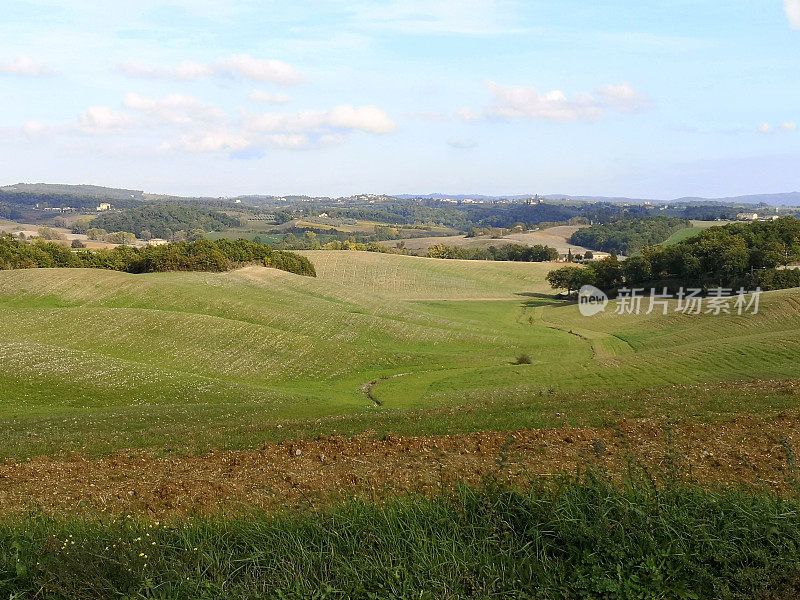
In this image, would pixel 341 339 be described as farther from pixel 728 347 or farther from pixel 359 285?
pixel 359 285

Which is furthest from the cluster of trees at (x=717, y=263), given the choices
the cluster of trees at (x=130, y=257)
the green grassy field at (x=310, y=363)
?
the cluster of trees at (x=130, y=257)

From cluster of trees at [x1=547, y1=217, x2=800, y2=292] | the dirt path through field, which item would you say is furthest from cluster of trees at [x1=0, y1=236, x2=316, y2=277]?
the dirt path through field

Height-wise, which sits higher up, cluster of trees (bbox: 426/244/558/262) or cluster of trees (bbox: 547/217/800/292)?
cluster of trees (bbox: 547/217/800/292)

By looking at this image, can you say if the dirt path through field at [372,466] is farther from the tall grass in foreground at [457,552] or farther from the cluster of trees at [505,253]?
the cluster of trees at [505,253]

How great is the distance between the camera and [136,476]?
1223cm

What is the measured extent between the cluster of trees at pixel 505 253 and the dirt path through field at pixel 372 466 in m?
169

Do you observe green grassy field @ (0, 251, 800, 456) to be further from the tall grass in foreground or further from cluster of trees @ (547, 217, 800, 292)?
cluster of trees @ (547, 217, 800, 292)

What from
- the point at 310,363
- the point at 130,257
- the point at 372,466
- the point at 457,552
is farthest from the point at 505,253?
the point at 457,552

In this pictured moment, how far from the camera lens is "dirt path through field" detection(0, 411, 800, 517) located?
936cm

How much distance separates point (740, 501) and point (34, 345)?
A: 4278 cm

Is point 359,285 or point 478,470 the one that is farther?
point 359,285

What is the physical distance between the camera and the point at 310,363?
47000 mm

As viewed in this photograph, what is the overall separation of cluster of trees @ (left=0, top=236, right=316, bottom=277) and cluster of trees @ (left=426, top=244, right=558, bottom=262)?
8688cm

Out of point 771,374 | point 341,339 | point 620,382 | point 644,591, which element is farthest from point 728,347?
point 644,591
